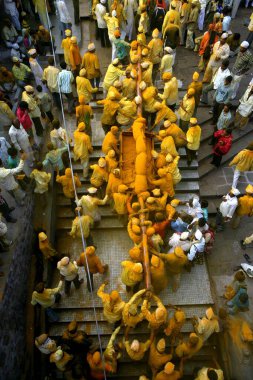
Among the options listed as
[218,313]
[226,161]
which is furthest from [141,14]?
A: [218,313]

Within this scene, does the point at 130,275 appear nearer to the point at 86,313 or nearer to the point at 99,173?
the point at 86,313

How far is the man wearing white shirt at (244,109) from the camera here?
968 centimetres

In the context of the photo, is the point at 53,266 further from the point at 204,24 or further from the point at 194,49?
the point at 204,24

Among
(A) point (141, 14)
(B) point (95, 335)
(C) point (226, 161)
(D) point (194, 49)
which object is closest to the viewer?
(B) point (95, 335)

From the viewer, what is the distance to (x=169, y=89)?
29.8 ft

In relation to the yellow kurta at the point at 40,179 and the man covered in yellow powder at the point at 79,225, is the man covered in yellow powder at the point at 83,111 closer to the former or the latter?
the yellow kurta at the point at 40,179

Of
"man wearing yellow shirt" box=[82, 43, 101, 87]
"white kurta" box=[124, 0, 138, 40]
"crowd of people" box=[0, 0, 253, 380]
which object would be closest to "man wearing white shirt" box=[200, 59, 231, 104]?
"crowd of people" box=[0, 0, 253, 380]

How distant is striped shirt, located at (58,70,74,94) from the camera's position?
902 centimetres

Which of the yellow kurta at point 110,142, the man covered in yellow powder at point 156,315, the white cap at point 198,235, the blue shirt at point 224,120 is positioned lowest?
the man covered in yellow powder at point 156,315

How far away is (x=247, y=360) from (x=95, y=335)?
10.3 ft

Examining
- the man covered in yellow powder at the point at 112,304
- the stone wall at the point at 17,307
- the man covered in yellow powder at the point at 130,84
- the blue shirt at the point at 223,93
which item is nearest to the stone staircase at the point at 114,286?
the man covered in yellow powder at the point at 112,304

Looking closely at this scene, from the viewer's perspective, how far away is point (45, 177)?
7.82m

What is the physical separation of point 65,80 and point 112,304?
233 inches

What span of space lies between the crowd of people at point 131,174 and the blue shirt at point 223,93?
4cm
